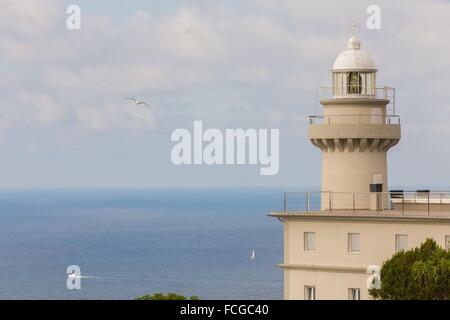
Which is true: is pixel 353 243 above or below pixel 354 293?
above

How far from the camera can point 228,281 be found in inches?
6358

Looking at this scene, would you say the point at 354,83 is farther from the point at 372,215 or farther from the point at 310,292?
the point at 310,292

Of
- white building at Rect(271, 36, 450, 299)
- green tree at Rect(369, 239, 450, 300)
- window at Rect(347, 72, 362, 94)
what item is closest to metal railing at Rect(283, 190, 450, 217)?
white building at Rect(271, 36, 450, 299)

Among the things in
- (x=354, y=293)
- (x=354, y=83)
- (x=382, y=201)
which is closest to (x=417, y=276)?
(x=354, y=293)

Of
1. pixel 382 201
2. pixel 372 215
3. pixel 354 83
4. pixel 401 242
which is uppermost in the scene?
pixel 354 83

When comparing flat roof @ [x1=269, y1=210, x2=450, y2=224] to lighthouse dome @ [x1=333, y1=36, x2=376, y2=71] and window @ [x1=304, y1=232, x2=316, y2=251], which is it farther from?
lighthouse dome @ [x1=333, y1=36, x2=376, y2=71]

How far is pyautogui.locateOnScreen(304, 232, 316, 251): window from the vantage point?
62.4m

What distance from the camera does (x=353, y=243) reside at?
61.4 m

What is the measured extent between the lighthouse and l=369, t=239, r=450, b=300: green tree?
9428mm

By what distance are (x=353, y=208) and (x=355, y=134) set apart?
327 centimetres

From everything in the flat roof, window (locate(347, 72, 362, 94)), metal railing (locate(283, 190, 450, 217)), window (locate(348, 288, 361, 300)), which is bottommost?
window (locate(348, 288, 361, 300))
